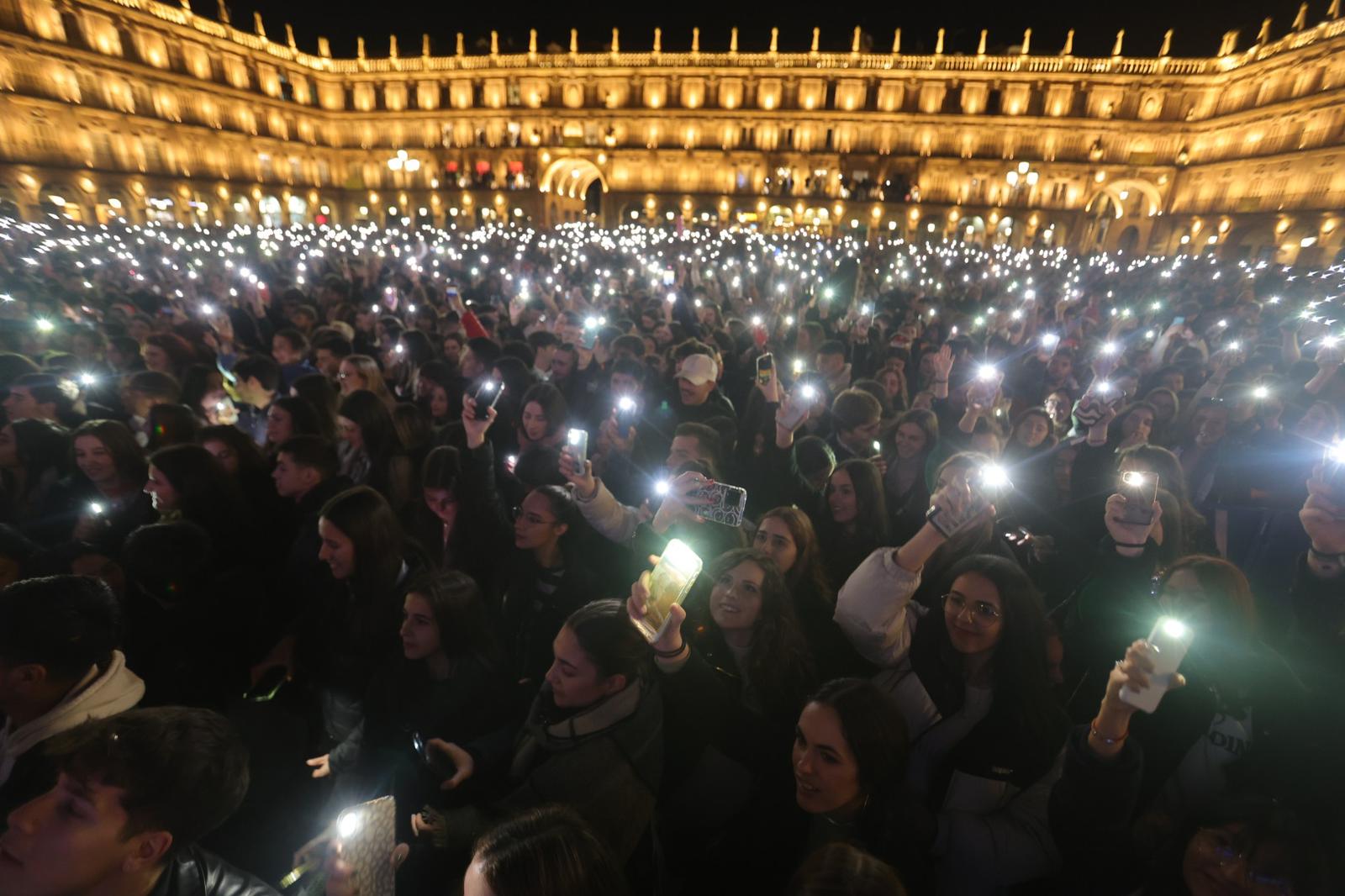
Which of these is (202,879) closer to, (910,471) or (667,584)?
(667,584)

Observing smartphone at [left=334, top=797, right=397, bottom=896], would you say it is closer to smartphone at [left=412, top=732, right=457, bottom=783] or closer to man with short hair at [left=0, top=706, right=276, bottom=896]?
man with short hair at [left=0, top=706, right=276, bottom=896]

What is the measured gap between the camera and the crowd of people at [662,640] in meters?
1.90

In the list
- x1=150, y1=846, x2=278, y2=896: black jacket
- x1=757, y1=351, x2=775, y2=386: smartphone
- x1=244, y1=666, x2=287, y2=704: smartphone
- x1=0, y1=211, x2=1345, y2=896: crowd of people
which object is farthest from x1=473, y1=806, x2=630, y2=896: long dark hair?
x1=757, y1=351, x2=775, y2=386: smartphone

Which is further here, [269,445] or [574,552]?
[269,445]

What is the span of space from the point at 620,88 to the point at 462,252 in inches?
1395

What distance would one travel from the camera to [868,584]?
2787mm

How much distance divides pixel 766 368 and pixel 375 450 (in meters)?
3.40

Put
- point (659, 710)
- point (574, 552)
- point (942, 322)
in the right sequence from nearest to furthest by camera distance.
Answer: point (659, 710)
point (574, 552)
point (942, 322)

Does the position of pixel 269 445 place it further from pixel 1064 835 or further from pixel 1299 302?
pixel 1299 302

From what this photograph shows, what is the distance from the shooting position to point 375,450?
4793mm

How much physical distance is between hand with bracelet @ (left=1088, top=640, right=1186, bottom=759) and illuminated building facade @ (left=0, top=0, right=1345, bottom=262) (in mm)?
49624

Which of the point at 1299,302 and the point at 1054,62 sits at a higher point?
the point at 1054,62

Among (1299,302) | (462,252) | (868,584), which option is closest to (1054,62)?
(1299,302)

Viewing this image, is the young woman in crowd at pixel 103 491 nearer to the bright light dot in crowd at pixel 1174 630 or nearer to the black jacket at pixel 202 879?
the black jacket at pixel 202 879
